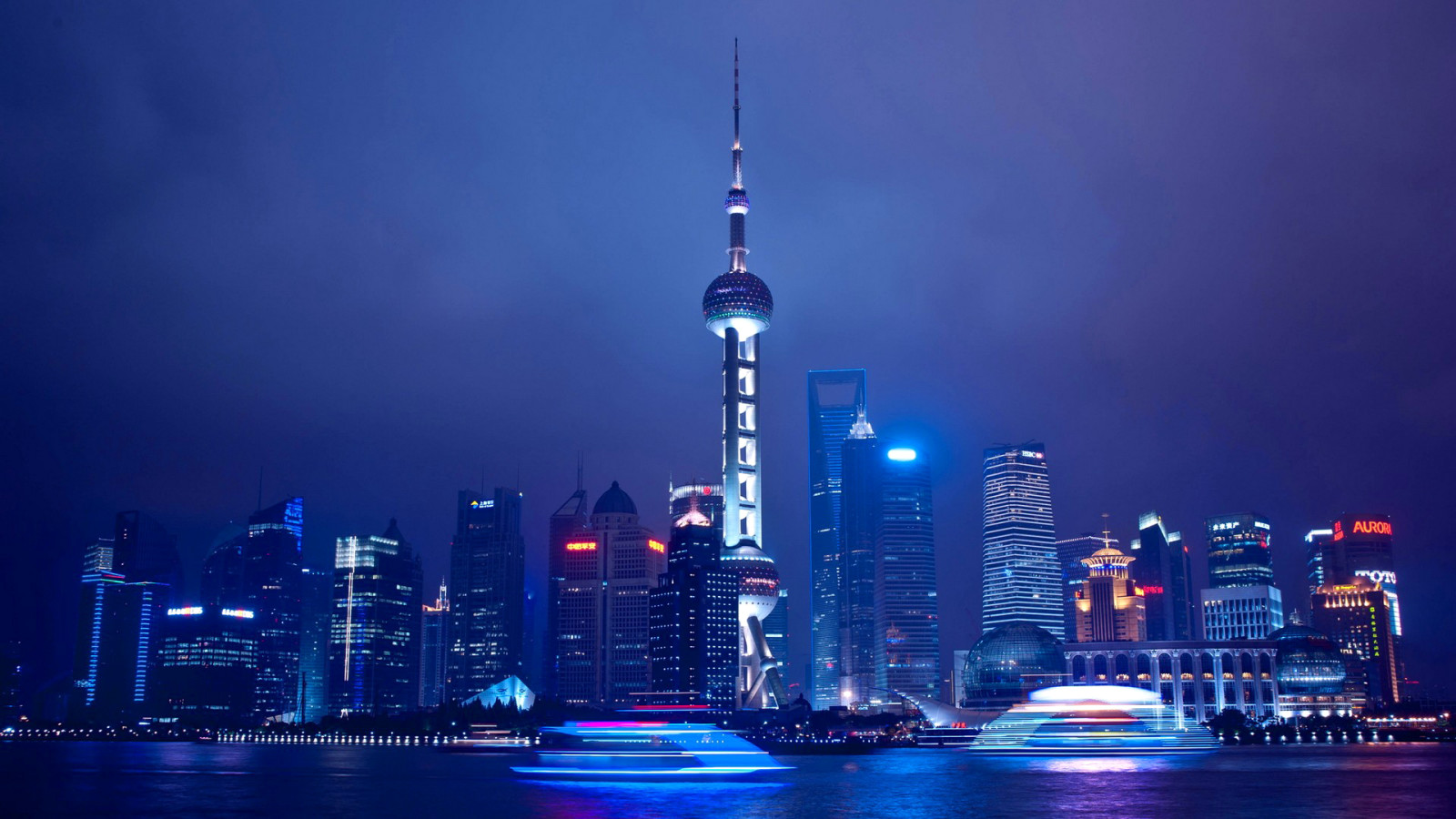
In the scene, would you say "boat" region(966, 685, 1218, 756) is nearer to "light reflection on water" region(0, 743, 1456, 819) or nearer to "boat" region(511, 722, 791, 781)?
"light reflection on water" region(0, 743, 1456, 819)

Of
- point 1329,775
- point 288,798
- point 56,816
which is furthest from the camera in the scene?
point 1329,775

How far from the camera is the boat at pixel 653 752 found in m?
101

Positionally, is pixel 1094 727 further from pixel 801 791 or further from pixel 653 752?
pixel 653 752

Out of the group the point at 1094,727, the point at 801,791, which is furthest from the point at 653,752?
the point at 1094,727

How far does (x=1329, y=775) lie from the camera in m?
126

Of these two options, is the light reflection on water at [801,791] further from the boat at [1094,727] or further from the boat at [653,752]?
the boat at [1094,727]

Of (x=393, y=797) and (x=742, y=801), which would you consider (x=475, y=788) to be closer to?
(x=393, y=797)

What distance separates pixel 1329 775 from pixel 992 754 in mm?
59139

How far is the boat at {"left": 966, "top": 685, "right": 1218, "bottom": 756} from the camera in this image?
14775 cm

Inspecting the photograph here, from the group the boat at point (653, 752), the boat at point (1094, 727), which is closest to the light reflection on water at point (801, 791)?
the boat at point (653, 752)

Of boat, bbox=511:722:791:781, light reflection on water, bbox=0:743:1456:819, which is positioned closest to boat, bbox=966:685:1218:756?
light reflection on water, bbox=0:743:1456:819

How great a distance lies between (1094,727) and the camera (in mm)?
151000

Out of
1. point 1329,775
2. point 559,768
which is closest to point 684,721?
point 559,768

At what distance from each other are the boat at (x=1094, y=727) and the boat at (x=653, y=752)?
55682 mm
